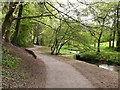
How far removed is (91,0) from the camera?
41.0 ft

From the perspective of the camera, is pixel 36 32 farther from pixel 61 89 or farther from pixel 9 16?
pixel 61 89

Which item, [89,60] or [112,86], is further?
[89,60]

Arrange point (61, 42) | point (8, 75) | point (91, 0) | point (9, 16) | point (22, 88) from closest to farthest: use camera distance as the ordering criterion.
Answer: point (22, 88) → point (8, 75) → point (91, 0) → point (9, 16) → point (61, 42)

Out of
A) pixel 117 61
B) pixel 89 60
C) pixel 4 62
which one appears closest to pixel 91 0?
pixel 4 62

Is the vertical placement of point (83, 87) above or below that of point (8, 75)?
below

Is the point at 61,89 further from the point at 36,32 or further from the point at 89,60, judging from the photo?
the point at 36,32

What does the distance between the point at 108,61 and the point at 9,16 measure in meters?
14.6

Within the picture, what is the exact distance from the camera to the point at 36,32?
159 feet

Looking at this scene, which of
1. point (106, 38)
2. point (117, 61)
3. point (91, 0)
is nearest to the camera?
point (91, 0)

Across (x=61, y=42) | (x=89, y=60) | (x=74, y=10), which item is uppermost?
(x=74, y=10)

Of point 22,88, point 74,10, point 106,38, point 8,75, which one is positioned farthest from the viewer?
point 106,38

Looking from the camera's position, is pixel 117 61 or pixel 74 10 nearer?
pixel 74 10

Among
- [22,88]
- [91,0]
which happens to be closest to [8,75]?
[22,88]

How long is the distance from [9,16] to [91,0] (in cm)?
679
